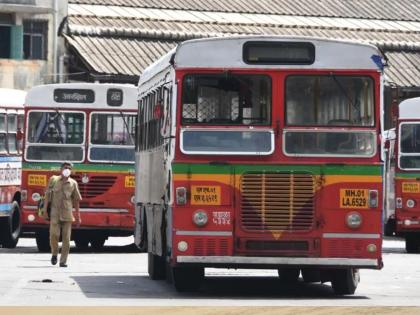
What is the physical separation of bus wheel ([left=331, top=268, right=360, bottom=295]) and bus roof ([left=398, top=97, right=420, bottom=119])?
14637 mm

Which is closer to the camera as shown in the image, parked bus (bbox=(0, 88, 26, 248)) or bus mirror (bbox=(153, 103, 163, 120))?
bus mirror (bbox=(153, 103, 163, 120))

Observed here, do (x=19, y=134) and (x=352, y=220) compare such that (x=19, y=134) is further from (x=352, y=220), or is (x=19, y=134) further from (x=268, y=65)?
(x=352, y=220)

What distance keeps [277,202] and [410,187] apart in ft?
53.0

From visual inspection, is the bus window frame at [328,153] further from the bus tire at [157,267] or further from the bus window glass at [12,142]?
the bus window glass at [12,142]

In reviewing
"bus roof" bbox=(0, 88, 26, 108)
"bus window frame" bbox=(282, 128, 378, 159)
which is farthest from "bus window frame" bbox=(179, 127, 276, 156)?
"bus roof" bbox=(0, 88, 26, 108)

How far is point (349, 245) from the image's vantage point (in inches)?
834

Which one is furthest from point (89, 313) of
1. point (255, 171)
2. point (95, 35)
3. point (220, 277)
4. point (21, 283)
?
point (95, 35)

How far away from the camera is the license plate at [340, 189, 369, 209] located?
2120cm

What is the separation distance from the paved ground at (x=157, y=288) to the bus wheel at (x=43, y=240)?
277 centimetres

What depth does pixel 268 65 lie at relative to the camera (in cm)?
2141

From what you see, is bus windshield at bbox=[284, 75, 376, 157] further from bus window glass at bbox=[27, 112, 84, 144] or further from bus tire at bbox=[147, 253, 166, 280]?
bus window glass at bbox=[27, 112, 84, 144]

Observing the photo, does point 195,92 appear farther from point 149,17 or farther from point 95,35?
point 149,17

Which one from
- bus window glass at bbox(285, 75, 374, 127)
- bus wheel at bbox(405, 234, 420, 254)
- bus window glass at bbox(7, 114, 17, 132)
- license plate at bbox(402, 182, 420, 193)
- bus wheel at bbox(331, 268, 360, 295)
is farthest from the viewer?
bus wheel at bbox(405, 234, 420, 254)

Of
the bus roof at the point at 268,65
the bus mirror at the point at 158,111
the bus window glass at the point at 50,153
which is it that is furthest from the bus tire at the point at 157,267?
the bus window glass at the point at 50,153
